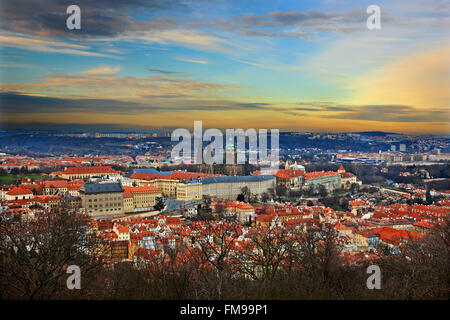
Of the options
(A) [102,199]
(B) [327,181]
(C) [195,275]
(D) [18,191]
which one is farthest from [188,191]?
(C) [195,275]

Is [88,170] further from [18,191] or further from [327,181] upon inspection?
[327,181]

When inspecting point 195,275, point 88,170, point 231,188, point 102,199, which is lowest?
point 231,188

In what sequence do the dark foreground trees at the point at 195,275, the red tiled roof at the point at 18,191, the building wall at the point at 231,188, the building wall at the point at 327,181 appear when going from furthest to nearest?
the building wall at the point at 327,181
the building wall at the point at 231,188
the red tiled roof at the point at 18,191
the dark foreground trees at the point at 195,275

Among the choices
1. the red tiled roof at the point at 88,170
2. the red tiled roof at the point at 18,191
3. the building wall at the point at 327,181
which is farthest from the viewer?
the red tiled roof at the point at 88,170

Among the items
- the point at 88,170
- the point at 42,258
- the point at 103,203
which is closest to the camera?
the point at 42,258

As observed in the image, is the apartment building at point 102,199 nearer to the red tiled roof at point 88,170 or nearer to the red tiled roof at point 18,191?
the red tiled roof at point 18,191

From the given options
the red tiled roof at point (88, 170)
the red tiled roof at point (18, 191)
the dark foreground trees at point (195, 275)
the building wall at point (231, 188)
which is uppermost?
the dark foreground trees at point (195, 275)

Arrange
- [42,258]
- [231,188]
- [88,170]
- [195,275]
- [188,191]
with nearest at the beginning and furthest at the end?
[42,258], [195,275], [188,191], [231,188], [88,170]

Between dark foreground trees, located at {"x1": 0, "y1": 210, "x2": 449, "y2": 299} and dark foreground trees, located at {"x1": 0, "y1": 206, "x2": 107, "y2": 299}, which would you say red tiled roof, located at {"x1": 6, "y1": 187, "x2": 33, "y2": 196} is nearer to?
dark foreground trees, located at {"x1": 0, "y1": 206, "x2": 107, "y2": 299}

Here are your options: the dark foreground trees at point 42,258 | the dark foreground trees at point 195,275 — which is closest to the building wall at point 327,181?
the dark foreground trees at point 195,275

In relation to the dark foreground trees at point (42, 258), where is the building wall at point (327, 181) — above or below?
below

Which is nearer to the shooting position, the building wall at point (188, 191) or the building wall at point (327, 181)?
the building wall at point (188, 191)

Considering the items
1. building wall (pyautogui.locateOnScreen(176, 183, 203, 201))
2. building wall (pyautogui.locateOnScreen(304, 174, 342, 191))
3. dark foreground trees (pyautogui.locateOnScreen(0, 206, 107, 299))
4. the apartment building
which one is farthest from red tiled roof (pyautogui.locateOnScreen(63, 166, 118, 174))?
dark foreground trees (pyautogui.locateOnScreen(0, 206, 107, 299))
